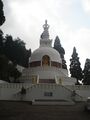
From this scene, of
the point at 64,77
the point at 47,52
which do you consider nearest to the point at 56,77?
the point at 64,77

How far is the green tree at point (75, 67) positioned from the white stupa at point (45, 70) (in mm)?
6559

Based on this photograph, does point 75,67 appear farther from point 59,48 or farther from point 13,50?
point 13,50

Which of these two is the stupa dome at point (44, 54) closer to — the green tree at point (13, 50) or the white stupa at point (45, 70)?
the white stupa at point (45, 70)

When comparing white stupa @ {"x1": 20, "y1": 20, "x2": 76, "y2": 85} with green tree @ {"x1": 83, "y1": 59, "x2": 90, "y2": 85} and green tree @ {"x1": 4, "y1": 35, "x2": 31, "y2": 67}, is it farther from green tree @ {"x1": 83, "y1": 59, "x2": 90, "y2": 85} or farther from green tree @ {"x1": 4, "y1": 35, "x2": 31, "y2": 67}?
green tree @ {"x1": 4, "y1": 35, "x2": 31, "y2": 67}

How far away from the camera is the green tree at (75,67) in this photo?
43.1 meters

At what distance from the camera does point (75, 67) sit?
44.7 m

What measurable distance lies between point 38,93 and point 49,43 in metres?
18.2

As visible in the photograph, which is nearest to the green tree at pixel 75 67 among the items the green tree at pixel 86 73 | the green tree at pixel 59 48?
the green tree at pixel 86 73

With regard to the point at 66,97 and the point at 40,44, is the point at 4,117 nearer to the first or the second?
the point at 66,97

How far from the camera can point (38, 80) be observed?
103 feet

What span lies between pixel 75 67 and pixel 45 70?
12.3m

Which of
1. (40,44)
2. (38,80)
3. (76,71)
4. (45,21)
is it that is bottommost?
(38,80)

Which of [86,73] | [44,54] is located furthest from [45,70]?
[86,73]

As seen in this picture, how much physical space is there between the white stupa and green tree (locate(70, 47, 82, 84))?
656 cm
